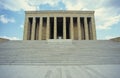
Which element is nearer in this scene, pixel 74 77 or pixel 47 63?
pixel 74 77

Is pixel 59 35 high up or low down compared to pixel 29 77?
up

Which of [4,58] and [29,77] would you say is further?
[4,58]

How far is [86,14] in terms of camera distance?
93.5 ft

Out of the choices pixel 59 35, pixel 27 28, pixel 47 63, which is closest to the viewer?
pixel 47 63

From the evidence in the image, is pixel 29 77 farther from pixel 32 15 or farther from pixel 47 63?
pixel 32 15

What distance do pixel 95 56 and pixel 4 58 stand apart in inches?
271

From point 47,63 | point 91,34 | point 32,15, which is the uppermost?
point 32,15

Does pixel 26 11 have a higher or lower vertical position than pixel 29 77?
higher

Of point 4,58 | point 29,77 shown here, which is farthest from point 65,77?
point 4,58

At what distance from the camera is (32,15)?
2859 centimetres

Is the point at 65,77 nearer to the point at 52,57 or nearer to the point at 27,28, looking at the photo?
the point at 52,57

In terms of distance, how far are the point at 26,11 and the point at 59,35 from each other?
1081 cm

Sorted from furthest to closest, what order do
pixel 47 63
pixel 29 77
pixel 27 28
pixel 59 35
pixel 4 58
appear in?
pixel 59 35, pixel 27 28, pixel 4 58, pixel 47 63, pixel 29 77

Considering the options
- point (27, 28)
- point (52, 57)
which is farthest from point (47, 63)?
point (27, 28)
